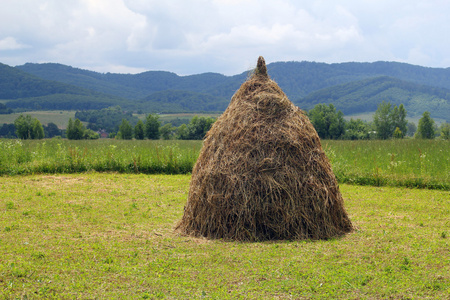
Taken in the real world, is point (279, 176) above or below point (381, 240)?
above

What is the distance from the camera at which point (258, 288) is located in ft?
17.1

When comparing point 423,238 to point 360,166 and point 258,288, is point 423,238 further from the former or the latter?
point 360,166

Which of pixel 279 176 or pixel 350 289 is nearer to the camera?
pixel 350 289

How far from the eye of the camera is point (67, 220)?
9.29 m

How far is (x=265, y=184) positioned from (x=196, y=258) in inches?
78.3

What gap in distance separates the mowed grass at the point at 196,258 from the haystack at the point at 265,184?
1.37ft

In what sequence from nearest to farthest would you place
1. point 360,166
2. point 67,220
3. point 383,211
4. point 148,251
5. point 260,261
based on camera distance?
point 260,261 → point 148,251 → point 67,220 → point 383,211 → point 360,166

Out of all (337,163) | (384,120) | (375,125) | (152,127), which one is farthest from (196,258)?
(375,125)

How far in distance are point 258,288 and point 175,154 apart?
15156mm

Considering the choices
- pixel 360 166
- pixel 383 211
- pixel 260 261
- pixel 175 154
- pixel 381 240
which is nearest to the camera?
pixel 260 261

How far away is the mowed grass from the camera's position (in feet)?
16.9

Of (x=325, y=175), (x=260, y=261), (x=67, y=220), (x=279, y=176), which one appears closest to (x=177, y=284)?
(x=260, y=261)

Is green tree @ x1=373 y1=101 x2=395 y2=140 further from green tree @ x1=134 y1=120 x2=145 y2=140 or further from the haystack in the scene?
the haystack

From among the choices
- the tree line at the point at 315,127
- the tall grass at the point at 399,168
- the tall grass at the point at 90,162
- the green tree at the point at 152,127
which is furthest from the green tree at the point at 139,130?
the tall grass at the point at 399,168
